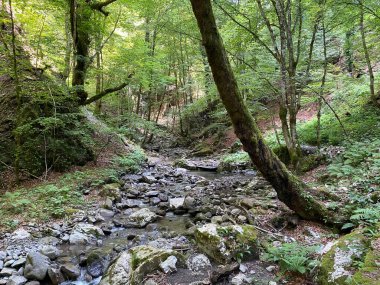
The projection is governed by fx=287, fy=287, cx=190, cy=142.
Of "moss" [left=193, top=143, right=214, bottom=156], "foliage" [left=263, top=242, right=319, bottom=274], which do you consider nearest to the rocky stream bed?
"foliage" [left=263, top=242, right=319, bottom=274]

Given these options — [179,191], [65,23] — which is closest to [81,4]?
[65,23]

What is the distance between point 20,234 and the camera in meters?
6.05

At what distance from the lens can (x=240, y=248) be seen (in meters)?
4.68

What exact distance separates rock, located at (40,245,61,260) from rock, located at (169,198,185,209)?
3.38 m

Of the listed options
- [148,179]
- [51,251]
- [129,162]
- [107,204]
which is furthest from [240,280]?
[129,162]

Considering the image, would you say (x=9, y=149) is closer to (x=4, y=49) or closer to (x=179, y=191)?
(x=4, y=49)

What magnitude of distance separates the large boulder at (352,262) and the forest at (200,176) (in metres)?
0.02

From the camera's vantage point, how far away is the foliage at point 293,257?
3852 millimetres

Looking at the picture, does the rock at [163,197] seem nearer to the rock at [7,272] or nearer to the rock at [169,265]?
the rock at [169,265]

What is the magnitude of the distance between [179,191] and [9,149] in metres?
5.62

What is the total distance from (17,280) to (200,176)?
340 inches

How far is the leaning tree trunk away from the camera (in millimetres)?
3965

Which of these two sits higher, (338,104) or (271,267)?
(338,104)

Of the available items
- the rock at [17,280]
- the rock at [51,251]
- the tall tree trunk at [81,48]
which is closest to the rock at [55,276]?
the rock at [17,280]
